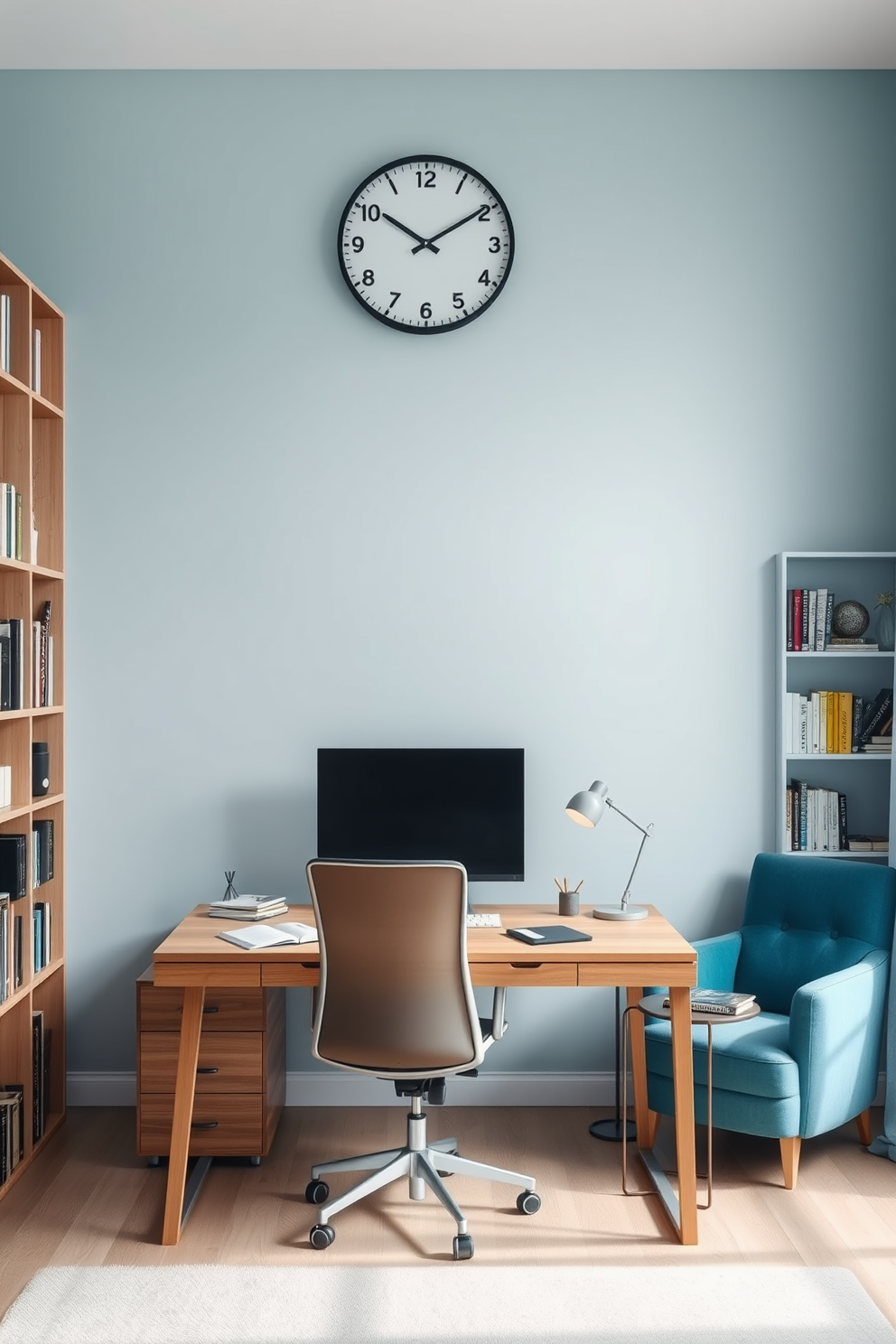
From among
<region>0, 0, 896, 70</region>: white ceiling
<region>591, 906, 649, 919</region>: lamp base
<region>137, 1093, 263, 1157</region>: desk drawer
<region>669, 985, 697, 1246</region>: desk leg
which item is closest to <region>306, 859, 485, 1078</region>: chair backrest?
<region>669, 985, 697, 1246</region>: desk leg

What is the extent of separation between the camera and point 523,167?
363 centimetres

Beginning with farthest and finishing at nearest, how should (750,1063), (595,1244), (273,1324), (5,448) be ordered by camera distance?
(5,448) < (750,1063) < (595,1244) < (273,1324)

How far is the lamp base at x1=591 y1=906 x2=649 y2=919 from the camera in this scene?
10.6 ft

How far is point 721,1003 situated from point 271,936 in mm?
1189

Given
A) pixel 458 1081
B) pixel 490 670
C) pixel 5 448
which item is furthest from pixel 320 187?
pixel 458 1081

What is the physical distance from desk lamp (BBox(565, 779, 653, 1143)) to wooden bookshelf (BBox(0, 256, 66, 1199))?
62.3 inches

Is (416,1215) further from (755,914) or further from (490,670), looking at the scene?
(490,670)

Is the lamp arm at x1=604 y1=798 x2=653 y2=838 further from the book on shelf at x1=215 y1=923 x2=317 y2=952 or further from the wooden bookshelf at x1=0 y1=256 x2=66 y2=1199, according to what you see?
the wooden bookshelf at x1=0 y1=256 x2=66 y2=1199

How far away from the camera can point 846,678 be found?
12.0 feet

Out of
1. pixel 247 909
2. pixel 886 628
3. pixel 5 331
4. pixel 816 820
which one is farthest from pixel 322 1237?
pixel 5 331

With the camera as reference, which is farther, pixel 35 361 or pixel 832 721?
pixel 832 721

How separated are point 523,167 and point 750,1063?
2.83m

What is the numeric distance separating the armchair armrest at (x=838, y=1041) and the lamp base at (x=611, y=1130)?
58 cm

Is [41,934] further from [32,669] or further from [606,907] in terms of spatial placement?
[606,907]
